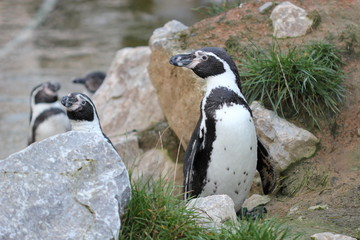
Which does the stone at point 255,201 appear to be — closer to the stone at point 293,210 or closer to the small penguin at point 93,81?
the stone at point 293,210

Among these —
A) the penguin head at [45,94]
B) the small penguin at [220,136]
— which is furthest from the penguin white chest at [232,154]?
the penguin head at [45,94]

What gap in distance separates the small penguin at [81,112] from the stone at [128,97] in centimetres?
168

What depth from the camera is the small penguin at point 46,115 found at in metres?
8.30

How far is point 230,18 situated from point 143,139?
1.38 m

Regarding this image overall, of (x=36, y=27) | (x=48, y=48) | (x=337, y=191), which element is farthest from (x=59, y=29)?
(x=337, y=191)

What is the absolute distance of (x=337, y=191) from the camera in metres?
4.57

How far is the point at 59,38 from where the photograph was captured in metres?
14.3

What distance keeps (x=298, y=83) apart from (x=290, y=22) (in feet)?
2.69

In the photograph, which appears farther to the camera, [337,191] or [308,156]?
[308,156]

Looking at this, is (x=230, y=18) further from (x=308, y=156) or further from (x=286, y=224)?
(x=286, y=224)

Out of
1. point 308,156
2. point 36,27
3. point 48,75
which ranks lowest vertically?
point 36,27

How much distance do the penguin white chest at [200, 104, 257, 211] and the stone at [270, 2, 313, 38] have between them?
1.42 m

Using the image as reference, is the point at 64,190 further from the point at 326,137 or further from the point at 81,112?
the point at 326,137

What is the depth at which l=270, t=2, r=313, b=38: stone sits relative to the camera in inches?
222
